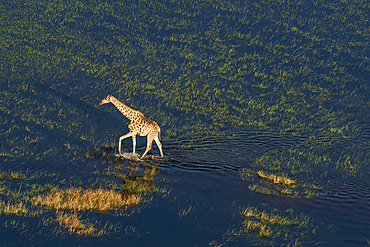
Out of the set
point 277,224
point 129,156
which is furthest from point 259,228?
point 129,156

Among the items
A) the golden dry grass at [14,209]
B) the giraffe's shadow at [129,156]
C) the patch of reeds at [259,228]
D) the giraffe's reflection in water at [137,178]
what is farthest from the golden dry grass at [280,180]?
the golden dry grass at [14,209]

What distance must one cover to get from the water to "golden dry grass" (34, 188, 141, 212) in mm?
240

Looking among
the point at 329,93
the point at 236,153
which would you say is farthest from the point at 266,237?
the point at 329,93

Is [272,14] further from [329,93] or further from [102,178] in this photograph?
[102,178]

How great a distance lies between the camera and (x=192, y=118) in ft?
96.7

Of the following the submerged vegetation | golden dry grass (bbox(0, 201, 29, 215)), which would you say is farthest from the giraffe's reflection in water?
the submerged vegetation

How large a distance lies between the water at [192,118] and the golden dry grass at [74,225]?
148mm

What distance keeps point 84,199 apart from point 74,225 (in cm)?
209

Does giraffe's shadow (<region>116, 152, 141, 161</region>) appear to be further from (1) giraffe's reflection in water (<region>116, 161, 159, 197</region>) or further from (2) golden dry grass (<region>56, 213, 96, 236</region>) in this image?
(2) golden dry grass (<region>56, 213, 96, 236</region>)

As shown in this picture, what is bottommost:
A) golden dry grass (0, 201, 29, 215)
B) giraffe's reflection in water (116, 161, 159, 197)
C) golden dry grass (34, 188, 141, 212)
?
golden dry grass (0, 201, 29, 215)

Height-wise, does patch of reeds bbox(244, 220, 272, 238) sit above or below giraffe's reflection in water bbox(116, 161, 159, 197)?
below

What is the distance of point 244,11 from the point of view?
46938 mm

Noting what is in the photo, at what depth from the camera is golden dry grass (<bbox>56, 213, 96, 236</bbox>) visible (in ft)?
48.6

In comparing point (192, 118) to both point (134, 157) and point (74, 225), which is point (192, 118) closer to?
point (134, 157)
